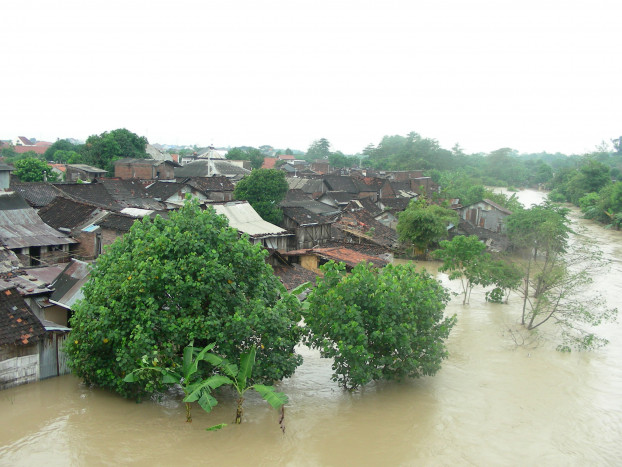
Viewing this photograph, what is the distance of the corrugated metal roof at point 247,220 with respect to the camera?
23578 mm

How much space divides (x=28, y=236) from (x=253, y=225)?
9891mm

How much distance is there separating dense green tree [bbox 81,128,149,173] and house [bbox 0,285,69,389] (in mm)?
35840

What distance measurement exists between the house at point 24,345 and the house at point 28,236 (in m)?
6.83

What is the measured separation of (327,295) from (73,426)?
569 cm

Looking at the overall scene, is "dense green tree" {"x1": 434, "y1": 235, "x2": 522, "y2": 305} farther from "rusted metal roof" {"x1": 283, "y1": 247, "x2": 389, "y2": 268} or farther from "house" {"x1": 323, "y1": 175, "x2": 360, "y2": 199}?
"house" {"x1": 323, "y1": 175, "x2": 360, "y2": 199}

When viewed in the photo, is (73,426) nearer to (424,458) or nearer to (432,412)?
(424,458)

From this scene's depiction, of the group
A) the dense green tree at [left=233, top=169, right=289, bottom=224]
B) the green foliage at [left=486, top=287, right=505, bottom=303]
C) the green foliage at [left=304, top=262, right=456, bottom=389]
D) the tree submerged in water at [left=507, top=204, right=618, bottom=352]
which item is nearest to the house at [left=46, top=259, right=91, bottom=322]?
the green foliage at [left=304, top=262, right=456, bottom=389]

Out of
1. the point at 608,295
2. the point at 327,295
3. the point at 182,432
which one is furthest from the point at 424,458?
the point at 608,295

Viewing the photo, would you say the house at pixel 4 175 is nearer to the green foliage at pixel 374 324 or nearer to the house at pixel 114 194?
the house at pixel 114 194

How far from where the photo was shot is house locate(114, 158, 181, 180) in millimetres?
41688

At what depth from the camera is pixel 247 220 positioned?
81.5ft

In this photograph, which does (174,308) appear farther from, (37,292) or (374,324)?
(374,324)

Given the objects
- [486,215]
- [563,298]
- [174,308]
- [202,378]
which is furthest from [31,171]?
[563,298]

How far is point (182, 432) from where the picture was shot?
9586 mm
